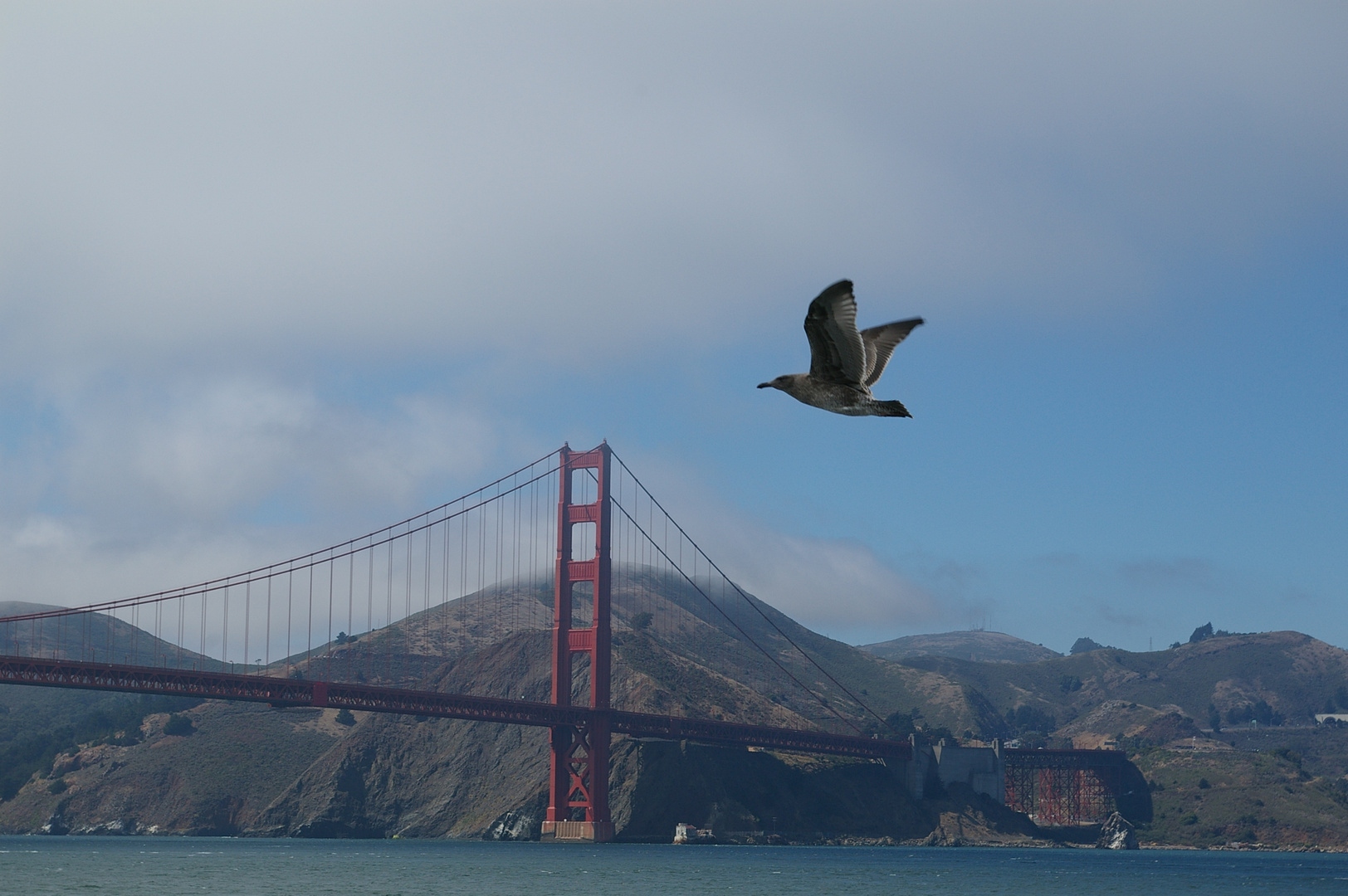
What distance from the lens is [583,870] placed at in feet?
214

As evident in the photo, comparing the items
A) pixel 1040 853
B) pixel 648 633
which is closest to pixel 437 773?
pixel 648 633

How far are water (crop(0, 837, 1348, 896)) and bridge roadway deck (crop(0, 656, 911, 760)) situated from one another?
23.4ft

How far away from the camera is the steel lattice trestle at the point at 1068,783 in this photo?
127 m

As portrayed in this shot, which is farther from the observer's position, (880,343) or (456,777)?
(456,777)

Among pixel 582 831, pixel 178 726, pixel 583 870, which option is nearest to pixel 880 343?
pixel 583 870

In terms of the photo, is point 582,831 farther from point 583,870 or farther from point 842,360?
point 842,360

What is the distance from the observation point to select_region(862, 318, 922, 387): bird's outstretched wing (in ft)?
28.8

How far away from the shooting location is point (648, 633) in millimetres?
145875

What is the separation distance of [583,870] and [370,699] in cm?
1722

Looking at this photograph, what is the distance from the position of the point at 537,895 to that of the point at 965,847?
2694 inches

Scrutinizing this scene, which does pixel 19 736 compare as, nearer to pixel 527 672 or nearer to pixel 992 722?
pixel 527 672

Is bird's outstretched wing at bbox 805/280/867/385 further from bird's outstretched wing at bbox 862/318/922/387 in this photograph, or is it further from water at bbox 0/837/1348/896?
water at bbox 0/837/1348/896

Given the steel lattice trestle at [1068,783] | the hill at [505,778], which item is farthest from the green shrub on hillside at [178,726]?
the steel lattice trestle at [1068,783]

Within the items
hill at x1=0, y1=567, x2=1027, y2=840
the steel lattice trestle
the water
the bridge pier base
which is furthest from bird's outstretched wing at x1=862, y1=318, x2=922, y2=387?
the steel lattice trestle
